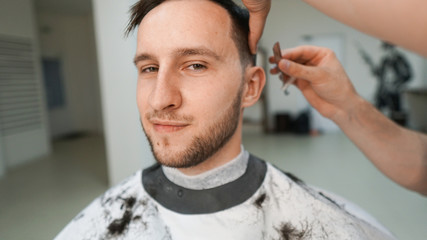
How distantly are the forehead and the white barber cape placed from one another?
415 millimetres

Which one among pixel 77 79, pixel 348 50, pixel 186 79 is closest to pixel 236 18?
pixel 186 79

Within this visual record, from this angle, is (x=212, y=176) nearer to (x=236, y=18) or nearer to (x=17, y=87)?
(x=236, y=18)

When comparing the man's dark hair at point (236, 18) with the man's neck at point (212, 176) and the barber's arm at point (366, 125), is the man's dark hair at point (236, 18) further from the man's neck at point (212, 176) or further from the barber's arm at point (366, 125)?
A: the man's neck at point (212, 176)

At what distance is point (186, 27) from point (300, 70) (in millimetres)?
336

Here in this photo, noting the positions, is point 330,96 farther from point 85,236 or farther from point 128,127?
point 128,127

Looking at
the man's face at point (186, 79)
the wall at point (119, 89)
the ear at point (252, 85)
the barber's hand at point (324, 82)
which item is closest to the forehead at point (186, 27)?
the man's face at point (186, 79)

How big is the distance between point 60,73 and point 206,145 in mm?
5462

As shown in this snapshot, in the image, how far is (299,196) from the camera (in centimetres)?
80

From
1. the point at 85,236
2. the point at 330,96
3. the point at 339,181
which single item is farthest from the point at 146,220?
the point at 339,181

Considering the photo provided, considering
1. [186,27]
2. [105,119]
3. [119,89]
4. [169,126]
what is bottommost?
[105,119]

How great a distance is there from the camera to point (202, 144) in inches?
27.6

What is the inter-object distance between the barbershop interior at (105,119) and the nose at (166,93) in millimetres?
372

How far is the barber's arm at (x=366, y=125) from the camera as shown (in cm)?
86

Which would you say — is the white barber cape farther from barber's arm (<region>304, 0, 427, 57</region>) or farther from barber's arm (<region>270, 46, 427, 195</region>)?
A: barber's arm (<region>304, 0, 427, 57</region>)
